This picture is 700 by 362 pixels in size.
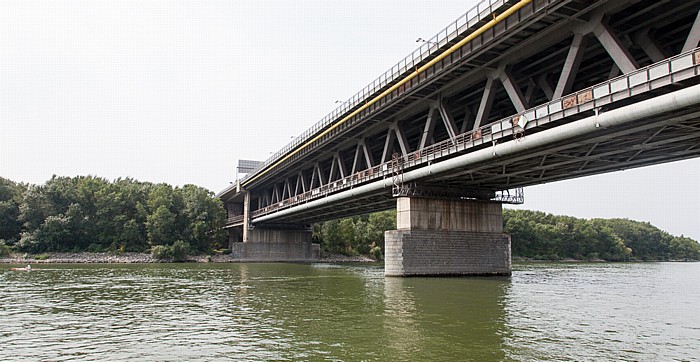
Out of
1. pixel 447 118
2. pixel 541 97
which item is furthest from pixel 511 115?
pixel 447 118

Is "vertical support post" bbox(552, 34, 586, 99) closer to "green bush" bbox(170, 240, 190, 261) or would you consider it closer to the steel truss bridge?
the steel truss bridge

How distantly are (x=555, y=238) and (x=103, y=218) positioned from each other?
106 metres

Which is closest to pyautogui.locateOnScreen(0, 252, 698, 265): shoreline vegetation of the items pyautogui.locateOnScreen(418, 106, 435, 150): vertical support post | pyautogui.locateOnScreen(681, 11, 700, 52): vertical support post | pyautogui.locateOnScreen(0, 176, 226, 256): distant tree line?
pyautogui.locateOnScreen(0, 176, 226, 256): distant tree line

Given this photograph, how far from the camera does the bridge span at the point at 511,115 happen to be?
21984mm

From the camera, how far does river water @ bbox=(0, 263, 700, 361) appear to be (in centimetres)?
1221

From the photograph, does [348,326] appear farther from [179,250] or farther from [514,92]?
[179,250]

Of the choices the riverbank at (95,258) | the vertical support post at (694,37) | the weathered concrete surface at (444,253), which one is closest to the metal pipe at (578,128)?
the vertical support post at (694,37)

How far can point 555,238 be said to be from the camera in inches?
5192

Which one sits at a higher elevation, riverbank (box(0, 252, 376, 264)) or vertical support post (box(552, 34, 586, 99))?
vertical support post (box(552, 34, 586, 99))

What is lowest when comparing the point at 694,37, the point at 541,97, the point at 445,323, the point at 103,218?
the point at 445,323

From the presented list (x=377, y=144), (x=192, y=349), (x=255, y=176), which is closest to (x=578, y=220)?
(x=255, y=176)

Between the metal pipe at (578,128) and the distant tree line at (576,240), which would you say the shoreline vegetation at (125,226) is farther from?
the metal pipe at (578,128)

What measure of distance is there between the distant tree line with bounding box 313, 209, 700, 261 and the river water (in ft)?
265

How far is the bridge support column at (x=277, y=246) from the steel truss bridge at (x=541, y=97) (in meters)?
49.2
